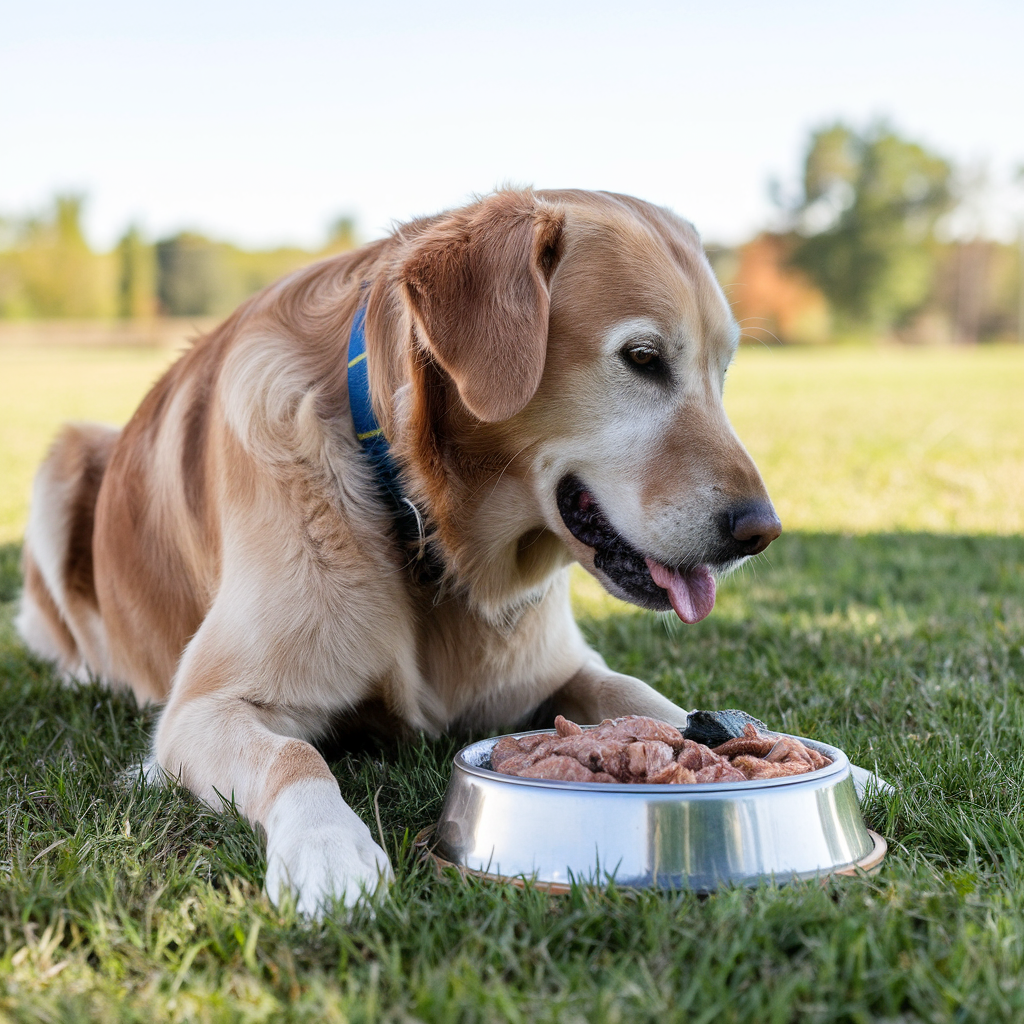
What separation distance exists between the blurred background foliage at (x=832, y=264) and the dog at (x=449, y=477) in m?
57.0

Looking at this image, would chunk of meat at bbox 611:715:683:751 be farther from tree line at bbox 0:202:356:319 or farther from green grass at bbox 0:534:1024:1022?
tree line at bbox 0:202:356:319

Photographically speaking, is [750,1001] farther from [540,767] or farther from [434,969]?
[540,767]

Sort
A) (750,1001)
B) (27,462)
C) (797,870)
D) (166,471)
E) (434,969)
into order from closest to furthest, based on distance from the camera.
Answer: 1. (750,1001)
2. (434,969)
3. (797,870)
4. (166,471)
5. (27,462)

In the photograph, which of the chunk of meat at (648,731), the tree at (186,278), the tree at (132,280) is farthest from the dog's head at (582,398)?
the tree at (132,280)

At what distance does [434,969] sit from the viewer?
1.49 meters

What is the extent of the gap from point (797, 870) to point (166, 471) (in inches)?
78.1

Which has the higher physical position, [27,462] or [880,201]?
[880,201]

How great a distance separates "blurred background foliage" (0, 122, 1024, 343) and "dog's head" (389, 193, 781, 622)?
57.0 meters

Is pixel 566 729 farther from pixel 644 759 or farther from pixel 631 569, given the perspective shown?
pixel 631 569

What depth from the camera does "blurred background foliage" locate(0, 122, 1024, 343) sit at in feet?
199

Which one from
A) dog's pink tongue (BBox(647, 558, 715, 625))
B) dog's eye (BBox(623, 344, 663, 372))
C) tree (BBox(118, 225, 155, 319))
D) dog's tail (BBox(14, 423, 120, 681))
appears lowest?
tree (BBox(118, 225, 155, 319))

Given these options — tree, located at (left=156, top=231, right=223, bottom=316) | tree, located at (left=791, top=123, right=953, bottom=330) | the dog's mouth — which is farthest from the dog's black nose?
tree, located at (left=156, top=231, right=223, bottom=316)

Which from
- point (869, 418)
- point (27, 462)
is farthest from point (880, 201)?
point (27, 462)

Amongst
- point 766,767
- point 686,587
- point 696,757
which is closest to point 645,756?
point 696,757
